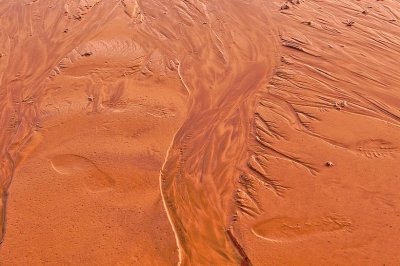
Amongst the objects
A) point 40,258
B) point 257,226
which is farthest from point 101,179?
point 257,226

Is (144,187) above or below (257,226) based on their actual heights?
below

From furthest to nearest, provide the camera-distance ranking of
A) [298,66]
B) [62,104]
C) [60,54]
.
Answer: [60,54] < [298,66] < [62,104]

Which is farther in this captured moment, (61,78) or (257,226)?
(61,78)

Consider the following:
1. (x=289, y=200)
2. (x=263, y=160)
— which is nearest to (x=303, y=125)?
(x=263, y=160)

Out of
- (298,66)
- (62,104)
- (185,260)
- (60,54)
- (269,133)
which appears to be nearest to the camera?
(185,260)

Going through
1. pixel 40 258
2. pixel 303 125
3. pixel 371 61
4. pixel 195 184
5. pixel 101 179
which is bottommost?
pixel 40 258

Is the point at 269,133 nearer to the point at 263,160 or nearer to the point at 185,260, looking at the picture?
the point at 263,160
